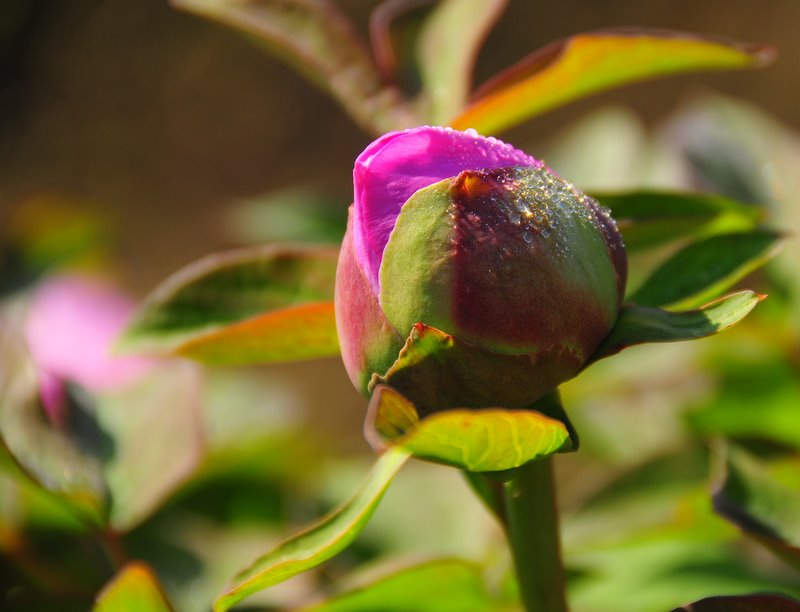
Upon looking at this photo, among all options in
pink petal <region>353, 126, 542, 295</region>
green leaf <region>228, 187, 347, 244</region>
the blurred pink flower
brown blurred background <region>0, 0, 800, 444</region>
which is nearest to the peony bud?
pink petal <region>353, 126, 542, 295</region>

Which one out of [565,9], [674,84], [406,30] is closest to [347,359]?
[406,30]

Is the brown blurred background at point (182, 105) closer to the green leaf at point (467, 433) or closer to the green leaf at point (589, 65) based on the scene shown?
the green leaf at point (589, 65)

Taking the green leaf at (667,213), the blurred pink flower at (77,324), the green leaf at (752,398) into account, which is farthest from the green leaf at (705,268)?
the blurred pink flower at (77,324)

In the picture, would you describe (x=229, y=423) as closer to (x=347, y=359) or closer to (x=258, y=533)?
(x=258, y=533)

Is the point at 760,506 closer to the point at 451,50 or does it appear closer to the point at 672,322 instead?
the point at 672,322

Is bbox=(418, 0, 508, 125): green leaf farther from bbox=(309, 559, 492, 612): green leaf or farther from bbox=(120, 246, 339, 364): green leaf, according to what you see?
bbox=(309, 559, 492, 612): green leaf

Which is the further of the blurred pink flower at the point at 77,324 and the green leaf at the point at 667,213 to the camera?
the blurred pink flower at the point at 77,324

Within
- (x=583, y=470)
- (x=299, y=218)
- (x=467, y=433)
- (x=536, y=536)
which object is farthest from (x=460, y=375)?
(x=583, y=470)
